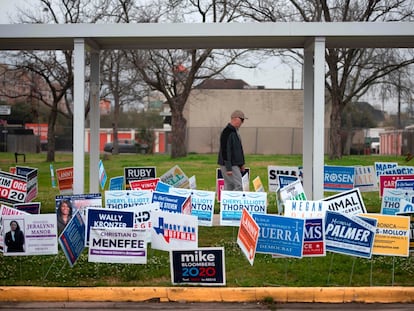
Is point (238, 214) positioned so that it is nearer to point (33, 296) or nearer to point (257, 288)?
point (257, 288)

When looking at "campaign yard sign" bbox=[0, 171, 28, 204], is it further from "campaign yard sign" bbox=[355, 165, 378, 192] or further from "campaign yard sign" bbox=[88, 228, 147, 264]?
"campaign yard sign" bbox=[355, 165, 378, 192]

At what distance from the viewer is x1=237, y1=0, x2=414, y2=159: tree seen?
112 feet

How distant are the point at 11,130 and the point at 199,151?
42.1 ft

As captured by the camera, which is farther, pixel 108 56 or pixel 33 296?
pixel 108 56

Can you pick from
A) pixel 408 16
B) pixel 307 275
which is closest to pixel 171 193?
pixel 307 275

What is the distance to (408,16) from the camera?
33750 millimetres

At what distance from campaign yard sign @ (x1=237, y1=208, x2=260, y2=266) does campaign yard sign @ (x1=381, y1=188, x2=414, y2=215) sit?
9.18 feet

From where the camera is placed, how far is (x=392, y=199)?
34.4 ft

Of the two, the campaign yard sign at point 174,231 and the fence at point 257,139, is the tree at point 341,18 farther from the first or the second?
the campaign yard sign at point 174,231

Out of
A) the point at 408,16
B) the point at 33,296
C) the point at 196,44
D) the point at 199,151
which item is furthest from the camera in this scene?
the point at 199,151

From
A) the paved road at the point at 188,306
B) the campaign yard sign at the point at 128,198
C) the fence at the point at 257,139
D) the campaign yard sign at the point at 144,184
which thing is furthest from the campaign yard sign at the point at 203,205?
the fence at the point at 257,139

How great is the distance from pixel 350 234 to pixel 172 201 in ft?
8.89

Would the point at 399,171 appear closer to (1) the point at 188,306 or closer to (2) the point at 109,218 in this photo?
(2) the point at 109,218

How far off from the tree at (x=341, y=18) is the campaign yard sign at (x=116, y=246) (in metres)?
26.5
